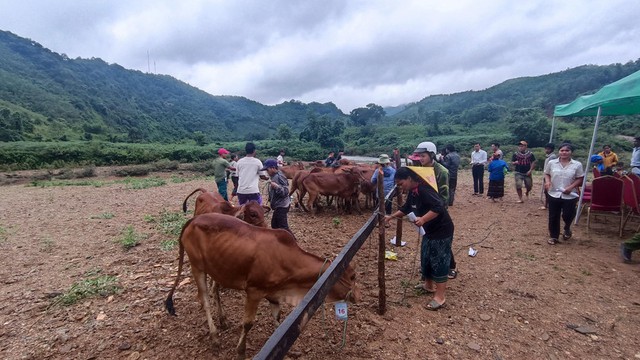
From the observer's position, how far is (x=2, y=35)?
292 ft

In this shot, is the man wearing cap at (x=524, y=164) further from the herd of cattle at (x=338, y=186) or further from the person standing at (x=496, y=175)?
the herd of cattle at (x=338, y=186)

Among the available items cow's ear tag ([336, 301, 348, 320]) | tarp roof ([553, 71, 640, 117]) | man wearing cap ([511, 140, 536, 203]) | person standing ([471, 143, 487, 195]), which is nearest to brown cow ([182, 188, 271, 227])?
cow's ear tag ([336, 301, 348, 320])

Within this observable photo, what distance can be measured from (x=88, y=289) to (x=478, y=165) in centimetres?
1115

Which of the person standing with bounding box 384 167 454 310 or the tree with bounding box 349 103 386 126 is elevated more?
the tree with bounding box 349 103 386 126

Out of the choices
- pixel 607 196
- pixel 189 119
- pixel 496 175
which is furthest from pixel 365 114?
Result: pixel 607 196

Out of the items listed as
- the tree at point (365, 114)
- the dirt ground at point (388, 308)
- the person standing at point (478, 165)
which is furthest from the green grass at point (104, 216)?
the tree at point (365, 114)

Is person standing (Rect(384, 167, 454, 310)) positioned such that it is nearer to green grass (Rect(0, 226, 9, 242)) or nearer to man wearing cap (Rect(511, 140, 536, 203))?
man wearing cap (Rect(511, 140, 536, 203))

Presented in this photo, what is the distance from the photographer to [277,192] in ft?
19.5

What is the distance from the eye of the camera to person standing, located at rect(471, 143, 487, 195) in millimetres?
10992

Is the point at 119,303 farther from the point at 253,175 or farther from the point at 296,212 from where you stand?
the point at 296,212

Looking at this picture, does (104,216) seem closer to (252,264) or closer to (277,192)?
(277,192)

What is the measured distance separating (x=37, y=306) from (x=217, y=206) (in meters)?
2.61

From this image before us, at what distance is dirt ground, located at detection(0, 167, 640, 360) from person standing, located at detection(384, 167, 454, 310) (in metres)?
0.39

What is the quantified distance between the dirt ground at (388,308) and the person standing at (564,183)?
0.72 meters
